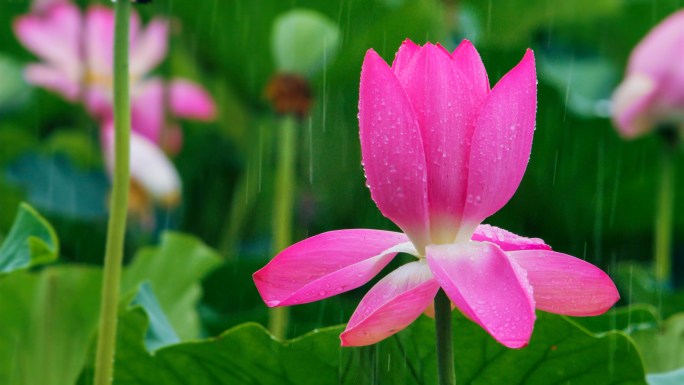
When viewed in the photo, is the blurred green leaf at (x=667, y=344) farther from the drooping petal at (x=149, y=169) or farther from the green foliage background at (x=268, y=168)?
the drooping petal at (x=149, y=169)

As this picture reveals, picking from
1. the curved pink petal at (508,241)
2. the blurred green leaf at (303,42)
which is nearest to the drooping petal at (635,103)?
the blurred green leaf at (303,42)

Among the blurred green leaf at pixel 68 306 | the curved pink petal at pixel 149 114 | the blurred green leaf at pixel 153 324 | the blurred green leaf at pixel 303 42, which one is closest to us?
the blurred green leaf at pixel 153 324

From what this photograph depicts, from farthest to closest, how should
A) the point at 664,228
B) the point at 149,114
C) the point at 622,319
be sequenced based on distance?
the point at 149,114 → the point at 664,228 → the point at 622,319

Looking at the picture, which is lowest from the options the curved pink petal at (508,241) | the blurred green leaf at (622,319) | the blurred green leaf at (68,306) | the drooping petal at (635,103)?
the blurred green leaf at (68,306)

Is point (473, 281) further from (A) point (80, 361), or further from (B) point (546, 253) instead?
(A) point (80, 361)

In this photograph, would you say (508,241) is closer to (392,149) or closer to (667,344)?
(392,149)

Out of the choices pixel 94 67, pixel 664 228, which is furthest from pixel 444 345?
pixel 94 67

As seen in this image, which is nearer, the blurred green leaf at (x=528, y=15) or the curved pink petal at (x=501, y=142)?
the curved pink petal at (x=501, y=142)
